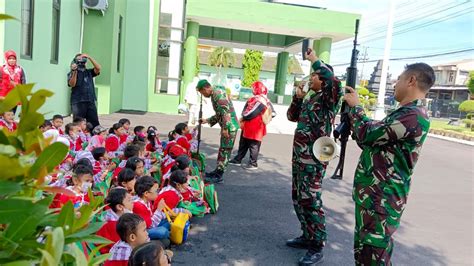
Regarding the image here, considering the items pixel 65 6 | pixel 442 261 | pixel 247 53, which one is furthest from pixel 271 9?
pixel 247 53

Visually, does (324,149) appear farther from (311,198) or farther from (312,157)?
(311,198)

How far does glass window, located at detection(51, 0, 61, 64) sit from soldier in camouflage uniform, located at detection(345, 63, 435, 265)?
337 inches

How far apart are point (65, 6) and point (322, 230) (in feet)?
28.8

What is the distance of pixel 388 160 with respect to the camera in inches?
95.5

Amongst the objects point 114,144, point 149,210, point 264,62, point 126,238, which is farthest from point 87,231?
point 264,62

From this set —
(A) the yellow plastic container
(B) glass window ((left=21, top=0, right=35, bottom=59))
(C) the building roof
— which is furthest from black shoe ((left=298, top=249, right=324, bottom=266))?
(C) the building roof

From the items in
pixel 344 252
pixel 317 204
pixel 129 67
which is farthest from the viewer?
pixel 129 67

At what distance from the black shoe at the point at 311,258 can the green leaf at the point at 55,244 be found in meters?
2.94

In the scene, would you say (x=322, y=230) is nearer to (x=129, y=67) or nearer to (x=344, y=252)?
Answer: (x=344, y=252)

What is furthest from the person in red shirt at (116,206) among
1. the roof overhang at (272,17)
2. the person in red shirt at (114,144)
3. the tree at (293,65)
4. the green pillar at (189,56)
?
the tree at (293,65)

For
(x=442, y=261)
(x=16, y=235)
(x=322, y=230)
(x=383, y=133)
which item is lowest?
(x=442, y=261)

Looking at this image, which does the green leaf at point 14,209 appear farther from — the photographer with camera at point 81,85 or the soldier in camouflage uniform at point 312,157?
the photographer with camera at point 81,85

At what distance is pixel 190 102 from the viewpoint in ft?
37.7

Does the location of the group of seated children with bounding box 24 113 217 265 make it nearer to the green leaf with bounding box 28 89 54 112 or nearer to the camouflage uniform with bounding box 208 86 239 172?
the camouflage uniform with bounding box 208 86 239 172
